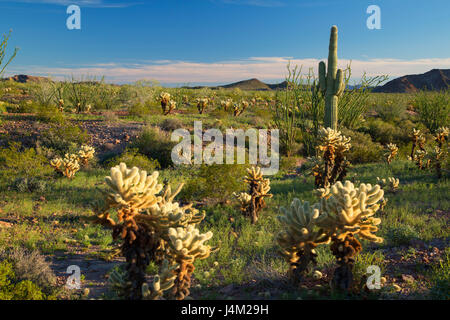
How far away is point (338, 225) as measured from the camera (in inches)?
126

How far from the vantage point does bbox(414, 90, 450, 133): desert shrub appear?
61.6 ft

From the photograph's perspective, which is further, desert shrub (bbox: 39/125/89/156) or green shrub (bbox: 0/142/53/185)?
desert shrub (bbox: 39/125/89/156)

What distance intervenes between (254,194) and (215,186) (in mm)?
1925

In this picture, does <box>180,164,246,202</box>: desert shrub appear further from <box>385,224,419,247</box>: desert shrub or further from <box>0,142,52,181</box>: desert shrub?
<box>0,142,52,181</box>: desert shrub

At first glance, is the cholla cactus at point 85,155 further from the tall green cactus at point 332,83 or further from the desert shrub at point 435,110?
the desert shrub at point 435,110

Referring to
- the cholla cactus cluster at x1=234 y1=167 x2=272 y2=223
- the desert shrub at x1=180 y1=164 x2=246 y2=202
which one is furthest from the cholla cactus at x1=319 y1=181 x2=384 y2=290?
the desert shrub at x1=180 y1=164 x2=246 y2=202

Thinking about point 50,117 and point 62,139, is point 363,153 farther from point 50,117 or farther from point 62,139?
point 50,117

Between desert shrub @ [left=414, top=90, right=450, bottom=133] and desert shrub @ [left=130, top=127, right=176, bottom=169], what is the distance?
15.9m

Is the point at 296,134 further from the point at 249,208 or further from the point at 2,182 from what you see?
the point at 2,182

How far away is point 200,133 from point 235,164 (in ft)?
23.0

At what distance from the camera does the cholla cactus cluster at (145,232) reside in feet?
9.63

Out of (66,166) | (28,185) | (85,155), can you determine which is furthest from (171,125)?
(28,185)

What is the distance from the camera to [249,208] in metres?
6.86

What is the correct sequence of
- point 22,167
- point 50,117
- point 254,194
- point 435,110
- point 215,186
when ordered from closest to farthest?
1. point 254,194
2. point 215,186
3. point 22,167
4. point 50,117
5. point 435,110
